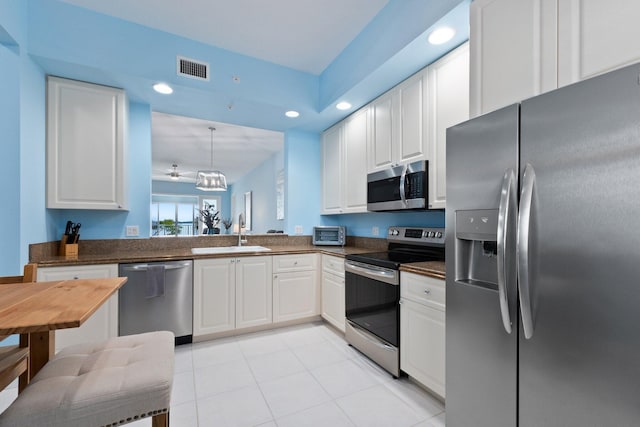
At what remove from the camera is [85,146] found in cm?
242

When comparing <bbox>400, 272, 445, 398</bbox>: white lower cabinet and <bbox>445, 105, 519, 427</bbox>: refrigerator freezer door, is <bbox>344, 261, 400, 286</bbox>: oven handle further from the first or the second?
<bbox>445, 105, 519, 427</bbox>: refrigerator freezer door

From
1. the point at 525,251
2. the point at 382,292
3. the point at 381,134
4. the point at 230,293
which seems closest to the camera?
the point at 525,251

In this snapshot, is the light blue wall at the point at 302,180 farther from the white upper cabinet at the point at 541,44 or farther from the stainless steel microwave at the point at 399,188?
the white upper cabinet at the point at 541,44

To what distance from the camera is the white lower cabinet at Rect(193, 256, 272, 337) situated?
2646 mm

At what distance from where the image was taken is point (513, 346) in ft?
3.69

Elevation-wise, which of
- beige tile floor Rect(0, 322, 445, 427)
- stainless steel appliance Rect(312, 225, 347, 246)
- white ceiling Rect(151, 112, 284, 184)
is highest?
white ceiling Rect(151, 112, 284, 184)

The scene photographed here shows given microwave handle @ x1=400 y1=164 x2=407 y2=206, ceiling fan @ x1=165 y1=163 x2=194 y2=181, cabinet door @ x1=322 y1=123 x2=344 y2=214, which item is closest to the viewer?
microwave handle @ x1=400 y1=164 x2=407 y2=206

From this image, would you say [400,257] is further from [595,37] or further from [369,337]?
[595,37]

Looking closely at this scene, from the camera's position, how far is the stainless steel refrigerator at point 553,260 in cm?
85

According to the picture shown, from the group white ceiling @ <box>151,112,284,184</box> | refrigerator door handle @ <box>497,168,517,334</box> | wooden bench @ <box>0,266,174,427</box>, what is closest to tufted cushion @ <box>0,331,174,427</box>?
wooden bench @ <box>0,266,174,427</box>

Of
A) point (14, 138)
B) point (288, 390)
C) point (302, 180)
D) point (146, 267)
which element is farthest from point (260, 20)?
point (288, 390)

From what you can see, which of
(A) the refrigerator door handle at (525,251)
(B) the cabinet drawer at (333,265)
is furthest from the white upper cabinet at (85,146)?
(A) the refrigerator door handle at (525,251)

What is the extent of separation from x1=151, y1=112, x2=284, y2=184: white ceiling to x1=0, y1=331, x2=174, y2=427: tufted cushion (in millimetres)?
3630

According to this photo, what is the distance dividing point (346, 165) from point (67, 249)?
2758 mm
